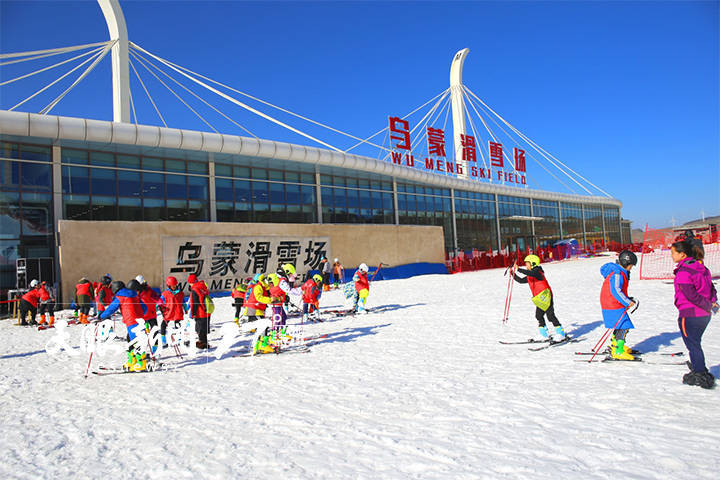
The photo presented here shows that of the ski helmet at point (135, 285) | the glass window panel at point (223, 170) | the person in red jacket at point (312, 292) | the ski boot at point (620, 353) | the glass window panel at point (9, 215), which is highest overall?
the glass window panel at point (223, 170)

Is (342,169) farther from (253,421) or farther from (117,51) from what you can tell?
(253,421)

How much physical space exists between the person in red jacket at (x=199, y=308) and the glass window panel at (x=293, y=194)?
16.5 m

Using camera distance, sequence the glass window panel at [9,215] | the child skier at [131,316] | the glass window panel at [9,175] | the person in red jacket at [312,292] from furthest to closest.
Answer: the glass window panel at [9,175], the glass window panel at [9,215], the person in red jacket at [312,292], the child skier at [131,316]

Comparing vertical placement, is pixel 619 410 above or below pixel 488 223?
below

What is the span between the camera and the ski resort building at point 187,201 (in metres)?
17.1

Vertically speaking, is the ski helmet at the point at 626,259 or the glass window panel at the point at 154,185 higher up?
the glass window panel at the point at 154,185

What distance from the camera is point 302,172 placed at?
2545 cm

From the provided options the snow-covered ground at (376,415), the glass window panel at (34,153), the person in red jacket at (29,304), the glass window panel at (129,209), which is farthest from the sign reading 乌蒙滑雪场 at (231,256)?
the snow-covered ground at (376,415)

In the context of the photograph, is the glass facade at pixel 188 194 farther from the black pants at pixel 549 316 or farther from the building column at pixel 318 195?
the black pants at pixel 549 316

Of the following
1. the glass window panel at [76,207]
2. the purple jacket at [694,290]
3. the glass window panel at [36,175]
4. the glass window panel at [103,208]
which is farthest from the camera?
the glass window panel at [103,208]

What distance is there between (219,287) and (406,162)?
1549cm

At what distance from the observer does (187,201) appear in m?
21.2

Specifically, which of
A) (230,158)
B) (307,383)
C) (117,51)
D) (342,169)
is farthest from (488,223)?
(307,383)

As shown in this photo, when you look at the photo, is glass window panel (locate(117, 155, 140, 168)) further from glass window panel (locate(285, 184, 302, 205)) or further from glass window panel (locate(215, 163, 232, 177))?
glass window panel (locate(285, 184, 302, 205))
